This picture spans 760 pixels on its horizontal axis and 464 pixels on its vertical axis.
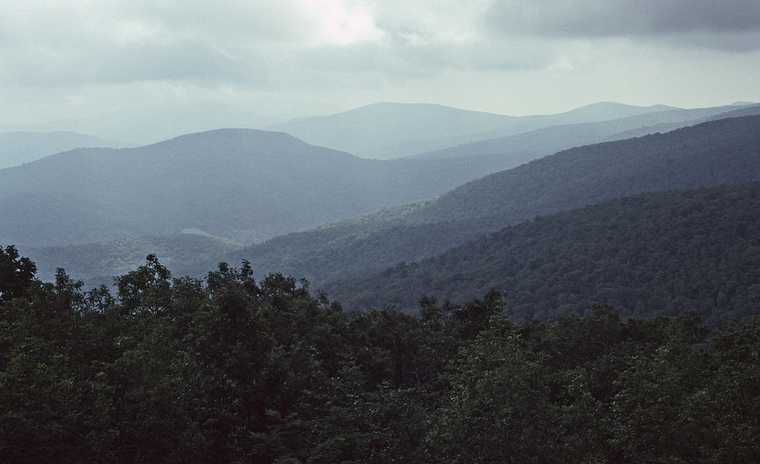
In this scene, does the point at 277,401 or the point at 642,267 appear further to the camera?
the point at 642,267

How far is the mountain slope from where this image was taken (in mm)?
134375

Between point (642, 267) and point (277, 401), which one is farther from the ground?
point (277, 401)

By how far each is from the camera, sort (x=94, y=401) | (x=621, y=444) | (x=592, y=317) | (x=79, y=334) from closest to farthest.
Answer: (x=94, y=401)
(x=621, y=444)
(x=79, y=334)
(x=592, y=317)

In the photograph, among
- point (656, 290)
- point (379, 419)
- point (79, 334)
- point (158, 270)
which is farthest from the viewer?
point (656, 290)

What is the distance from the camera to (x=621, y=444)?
91.7ft

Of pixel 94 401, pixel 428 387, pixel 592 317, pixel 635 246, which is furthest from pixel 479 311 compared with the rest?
pixel 635 246

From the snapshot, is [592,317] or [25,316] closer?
[25,316]

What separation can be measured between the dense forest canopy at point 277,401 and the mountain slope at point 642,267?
3686 inches

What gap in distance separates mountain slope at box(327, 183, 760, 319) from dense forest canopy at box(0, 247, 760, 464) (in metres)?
93.6

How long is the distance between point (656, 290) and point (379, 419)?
125 meters

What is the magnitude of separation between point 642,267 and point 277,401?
139767 mm

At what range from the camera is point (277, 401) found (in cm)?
3362

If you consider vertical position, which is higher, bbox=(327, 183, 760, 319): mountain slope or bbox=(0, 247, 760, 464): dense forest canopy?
bbox=(0, 247, 760, 464): dense forest canopy

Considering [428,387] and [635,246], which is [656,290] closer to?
[635,246]
